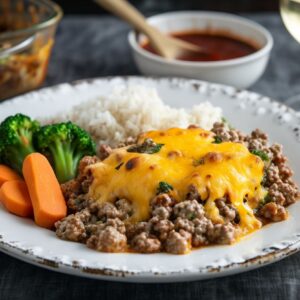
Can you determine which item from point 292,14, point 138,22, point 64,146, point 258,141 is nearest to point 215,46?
point 138,22

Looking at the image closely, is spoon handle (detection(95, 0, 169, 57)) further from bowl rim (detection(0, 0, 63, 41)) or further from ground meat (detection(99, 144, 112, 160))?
ground meat (detection(99, 144, 112, 160))

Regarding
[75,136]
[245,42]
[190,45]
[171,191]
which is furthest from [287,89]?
[171,191]

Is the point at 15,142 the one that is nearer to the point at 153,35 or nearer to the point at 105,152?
the point at 105,152

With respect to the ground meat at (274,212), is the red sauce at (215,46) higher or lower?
lower

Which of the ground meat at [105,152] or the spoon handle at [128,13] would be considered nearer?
the ground meat at [105,152]

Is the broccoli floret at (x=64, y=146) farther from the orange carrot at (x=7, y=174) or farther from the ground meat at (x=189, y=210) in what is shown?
the ground meat at (x=189, y=210)

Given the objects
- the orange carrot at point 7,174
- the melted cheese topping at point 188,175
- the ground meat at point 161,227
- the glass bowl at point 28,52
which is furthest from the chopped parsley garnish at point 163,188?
the glass bowl at point 28,52
